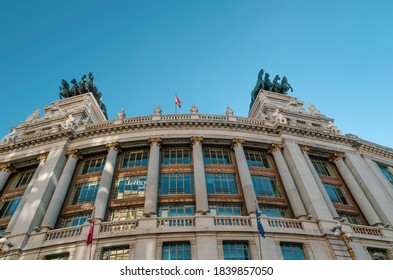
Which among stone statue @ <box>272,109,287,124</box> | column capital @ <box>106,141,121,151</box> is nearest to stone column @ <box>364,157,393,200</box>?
stone statue @ <box>272,109,287,124</box>

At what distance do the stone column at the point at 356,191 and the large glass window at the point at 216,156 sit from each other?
13.7 m

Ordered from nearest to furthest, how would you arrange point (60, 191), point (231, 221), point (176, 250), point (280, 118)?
point (176, 250) < point (231, 221) < point (60, 191) < point (280, 118)

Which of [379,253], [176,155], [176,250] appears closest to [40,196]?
[176,155]

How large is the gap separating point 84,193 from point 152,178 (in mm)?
7637

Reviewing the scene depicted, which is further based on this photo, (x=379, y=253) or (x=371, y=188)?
(x=371, y=188)

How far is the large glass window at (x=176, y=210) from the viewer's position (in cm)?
2606

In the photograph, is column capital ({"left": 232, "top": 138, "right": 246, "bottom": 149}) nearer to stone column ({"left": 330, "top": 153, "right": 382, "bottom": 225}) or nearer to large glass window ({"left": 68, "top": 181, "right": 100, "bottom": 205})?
stone column ({"left": 330, "top": 153, "right": 382, "bottom": 225})

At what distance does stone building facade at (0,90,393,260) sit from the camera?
22266 millimetres

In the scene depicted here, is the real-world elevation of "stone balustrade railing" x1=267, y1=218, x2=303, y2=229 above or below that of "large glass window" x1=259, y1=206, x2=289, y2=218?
below

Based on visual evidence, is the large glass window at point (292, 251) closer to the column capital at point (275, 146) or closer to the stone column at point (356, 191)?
the stone column at point (356, 191)

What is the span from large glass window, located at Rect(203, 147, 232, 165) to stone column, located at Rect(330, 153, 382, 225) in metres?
13.7

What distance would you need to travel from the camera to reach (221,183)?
2897 cm

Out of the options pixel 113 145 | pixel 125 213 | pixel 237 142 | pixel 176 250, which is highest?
pixel 113 145

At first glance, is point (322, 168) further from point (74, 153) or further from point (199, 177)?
point (74, 153)
